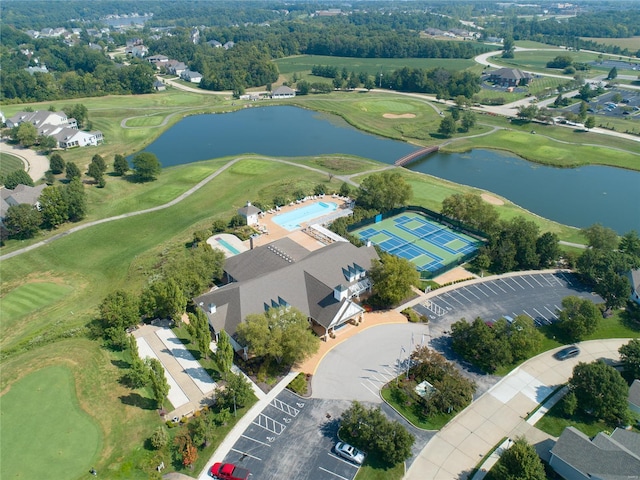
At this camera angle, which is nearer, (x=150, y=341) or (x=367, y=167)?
(x=150, y=341)

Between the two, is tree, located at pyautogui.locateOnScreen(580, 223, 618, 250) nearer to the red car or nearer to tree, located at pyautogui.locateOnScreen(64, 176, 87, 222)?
the red car

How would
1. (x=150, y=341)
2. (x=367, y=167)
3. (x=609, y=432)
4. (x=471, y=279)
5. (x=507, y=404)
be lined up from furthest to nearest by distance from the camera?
(x=367, y=167) < (x=471, y=279) < (x=150, y=341) < (x=507, y=404) < (x=609, y=432)

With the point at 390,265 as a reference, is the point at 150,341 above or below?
below

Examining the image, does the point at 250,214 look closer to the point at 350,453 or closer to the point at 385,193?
the point at 385,193

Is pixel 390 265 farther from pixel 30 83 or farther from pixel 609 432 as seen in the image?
pixel 30 83

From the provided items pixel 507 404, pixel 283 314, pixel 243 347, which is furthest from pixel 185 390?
pixel 507 404

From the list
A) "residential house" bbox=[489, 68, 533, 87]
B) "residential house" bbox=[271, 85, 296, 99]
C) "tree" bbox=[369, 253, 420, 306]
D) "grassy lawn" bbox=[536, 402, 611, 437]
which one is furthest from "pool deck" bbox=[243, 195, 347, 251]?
"residential house" bbox=[489, 68, 533, 87]
